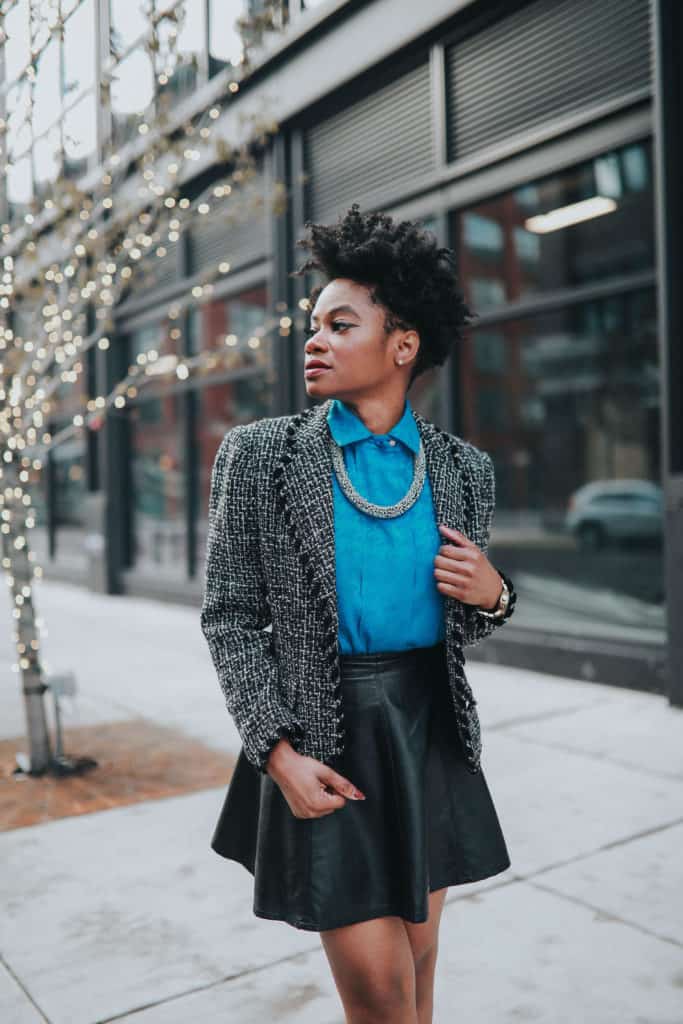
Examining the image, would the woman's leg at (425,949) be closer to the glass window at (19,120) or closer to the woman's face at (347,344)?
the woman's face at (347,344)

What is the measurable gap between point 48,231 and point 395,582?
12.5 metres

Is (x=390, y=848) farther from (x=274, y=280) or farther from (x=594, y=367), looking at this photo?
(x=594, y=367)

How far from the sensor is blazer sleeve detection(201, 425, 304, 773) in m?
1.76

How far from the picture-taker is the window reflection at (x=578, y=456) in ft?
38.1

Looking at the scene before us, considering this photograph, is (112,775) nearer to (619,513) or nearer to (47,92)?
(47,92)

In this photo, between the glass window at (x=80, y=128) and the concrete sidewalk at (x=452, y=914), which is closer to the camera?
the concrete sidewalk at (x=452, y=914)

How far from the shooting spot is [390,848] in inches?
72.9

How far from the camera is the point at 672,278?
6008mm

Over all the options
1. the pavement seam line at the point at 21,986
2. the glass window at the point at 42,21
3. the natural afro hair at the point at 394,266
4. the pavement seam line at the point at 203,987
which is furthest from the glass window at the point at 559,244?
the natural afro hair at the point at 394,266

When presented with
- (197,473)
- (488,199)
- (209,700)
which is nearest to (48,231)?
(197,473)

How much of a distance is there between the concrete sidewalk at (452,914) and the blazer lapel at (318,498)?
1.51 m

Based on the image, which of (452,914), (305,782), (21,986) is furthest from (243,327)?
(305,782)

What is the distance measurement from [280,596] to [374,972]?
0.73 meters

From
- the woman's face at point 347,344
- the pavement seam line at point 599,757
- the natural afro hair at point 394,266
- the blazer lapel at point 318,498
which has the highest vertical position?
the natural afro hair at point 394,266
